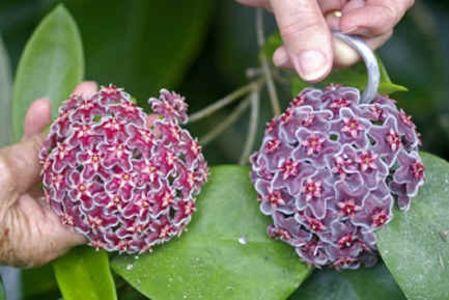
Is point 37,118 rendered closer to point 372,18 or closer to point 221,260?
point 221,260

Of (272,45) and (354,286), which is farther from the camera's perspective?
(272,45)

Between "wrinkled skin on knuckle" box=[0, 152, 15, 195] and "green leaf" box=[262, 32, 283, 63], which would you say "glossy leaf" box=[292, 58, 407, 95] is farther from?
"wrinkled skin on knuckle" box=[0, 152, 15, 195]

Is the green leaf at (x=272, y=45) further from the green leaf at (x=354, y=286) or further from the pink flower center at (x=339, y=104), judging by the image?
the green leaf at (x=354, y=286)

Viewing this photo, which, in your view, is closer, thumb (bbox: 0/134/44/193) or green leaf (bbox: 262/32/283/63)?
thumb (bbox: 0/134/44/193)

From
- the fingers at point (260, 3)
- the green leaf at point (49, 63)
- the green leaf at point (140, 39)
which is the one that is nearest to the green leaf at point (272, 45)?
the fingers at point (260, 3)

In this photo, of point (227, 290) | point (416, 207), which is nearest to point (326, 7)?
point (416, 207)


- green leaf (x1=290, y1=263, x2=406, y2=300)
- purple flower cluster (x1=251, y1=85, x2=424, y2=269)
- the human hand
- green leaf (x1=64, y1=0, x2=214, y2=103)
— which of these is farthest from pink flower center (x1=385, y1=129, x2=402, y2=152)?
green leaf (x1=64, y1=0, x2=214, y2=103)

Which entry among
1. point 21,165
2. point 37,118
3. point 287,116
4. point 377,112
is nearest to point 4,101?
point 37,118
